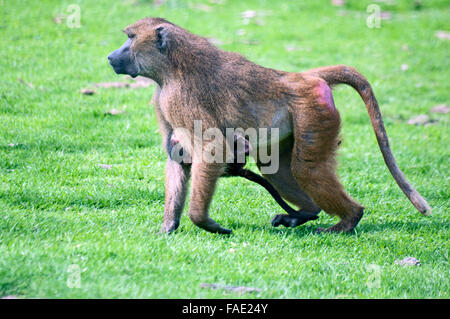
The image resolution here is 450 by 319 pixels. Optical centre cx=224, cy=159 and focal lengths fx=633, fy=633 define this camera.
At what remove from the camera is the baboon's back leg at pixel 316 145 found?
20.8ft

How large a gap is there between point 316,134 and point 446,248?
5.81ft

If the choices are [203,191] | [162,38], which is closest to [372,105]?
[203,191]

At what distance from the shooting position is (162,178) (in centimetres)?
789

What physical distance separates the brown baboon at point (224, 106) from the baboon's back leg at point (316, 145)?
10 millimetres

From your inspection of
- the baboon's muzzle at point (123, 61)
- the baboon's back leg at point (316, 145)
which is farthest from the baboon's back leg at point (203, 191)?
the baboon's muzzle at point (123, 61)

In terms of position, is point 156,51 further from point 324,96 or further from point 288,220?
point 288,220

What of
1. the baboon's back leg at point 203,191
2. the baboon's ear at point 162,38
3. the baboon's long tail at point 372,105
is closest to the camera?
the baboon's back leg at point 203,191

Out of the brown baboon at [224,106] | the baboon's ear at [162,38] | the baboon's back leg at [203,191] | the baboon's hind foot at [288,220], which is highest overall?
the baboon's ear at [162,38]

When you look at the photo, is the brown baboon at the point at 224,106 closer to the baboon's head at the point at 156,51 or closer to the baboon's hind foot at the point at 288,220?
the baboon's head at the point at 156,51

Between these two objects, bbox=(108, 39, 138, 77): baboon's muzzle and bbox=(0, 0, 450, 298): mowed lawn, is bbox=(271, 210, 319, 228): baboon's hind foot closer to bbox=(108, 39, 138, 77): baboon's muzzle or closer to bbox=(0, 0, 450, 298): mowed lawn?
bbox=(0, 0, 450, 298): mowed lawn

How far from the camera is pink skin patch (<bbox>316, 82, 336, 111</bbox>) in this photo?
21.0ft

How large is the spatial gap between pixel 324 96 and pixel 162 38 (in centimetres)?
174

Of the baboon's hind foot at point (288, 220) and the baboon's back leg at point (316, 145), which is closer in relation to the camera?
the baboon's back leg at point (316, 145)

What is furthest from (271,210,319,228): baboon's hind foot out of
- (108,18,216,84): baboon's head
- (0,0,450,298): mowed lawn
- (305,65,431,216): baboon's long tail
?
(108,18,216,84): baboon's head
